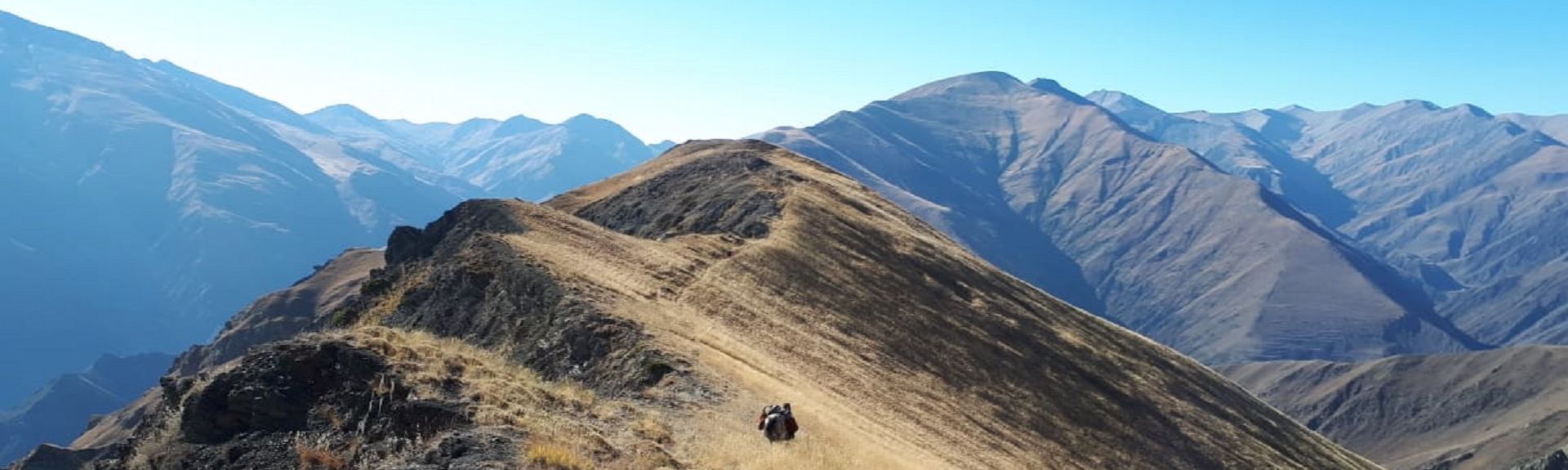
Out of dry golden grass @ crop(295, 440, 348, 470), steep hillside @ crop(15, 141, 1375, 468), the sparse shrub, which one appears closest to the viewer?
dry golden grass @ crop(295, 440, 348, 470)

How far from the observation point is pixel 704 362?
32625 mm

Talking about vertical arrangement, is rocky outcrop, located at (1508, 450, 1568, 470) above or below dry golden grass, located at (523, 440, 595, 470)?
below

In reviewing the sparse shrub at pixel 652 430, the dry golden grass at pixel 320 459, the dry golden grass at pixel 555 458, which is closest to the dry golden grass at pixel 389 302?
the sparse shrub at pixel 652 430

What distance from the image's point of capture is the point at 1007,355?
60469 millimetres

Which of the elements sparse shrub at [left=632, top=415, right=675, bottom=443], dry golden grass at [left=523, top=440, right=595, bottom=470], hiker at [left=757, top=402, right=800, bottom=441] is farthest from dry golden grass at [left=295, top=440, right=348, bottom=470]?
hiker at [left=757, top=402, right=800, bottom=441]

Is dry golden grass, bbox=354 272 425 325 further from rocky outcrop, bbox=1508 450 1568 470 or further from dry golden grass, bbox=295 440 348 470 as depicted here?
rocky outcrop, bbox=1508 450 1568 470

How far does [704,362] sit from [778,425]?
711 centimetres

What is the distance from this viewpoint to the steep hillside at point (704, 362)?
21.5 meters

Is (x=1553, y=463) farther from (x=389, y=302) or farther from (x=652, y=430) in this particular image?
(x=652, y=430)

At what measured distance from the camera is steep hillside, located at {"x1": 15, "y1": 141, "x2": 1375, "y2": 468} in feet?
70.5

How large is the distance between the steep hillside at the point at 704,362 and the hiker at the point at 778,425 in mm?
570

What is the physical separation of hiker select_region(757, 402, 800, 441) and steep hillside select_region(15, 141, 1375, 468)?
1.87ft

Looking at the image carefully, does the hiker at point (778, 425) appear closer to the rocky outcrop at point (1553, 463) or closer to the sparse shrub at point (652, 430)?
the sparse shrub at point (652, 430)

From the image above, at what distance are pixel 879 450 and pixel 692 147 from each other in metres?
95.3
